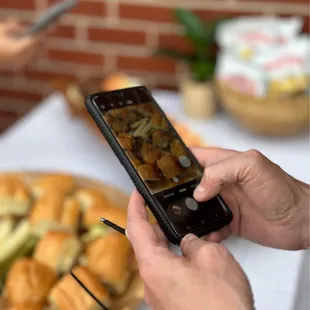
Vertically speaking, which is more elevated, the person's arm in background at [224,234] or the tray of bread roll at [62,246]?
the person's arm in background at [224,234]

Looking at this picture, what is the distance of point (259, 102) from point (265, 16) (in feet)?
0.92

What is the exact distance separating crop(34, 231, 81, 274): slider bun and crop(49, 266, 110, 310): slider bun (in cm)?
3

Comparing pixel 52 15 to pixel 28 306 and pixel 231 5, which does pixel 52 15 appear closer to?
pixel 231 5

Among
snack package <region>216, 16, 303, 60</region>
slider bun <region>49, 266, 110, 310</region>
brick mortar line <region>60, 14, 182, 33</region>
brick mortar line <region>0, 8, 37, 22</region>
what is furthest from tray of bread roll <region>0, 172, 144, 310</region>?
brick mortar line <region>0, 8, 37, 22</region>

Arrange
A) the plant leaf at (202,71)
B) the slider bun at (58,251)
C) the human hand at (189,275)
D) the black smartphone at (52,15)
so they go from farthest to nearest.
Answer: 1. the plant leaf at (202,71)
2. the black smartphone at (52,15)
3. the slider bun at (58,251)
4. the human hand at (189,275)

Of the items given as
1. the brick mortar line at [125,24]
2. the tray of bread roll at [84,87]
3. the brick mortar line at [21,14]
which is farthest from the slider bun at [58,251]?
the brick mortar line at [21,14]

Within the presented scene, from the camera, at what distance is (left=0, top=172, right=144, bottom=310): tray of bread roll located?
1.88ft

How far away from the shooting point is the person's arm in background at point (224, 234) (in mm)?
406

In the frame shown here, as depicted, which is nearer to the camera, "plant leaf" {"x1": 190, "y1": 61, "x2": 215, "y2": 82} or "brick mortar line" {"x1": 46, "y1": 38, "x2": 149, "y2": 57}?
"plant leaf" {"x1": 190, "y1": 61, "x2": 215, "y2": 82}

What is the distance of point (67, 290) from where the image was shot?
57 centimetres

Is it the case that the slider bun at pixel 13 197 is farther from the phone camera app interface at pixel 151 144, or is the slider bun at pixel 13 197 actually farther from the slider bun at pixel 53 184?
the phone camera app interface at pixel 151 144

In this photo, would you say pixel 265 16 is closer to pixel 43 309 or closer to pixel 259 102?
pixel 259 102

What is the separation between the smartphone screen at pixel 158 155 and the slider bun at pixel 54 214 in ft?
0.69

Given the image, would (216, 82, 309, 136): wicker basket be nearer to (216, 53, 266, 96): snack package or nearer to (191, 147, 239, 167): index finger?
(216, 53, 266, 96): snack package
